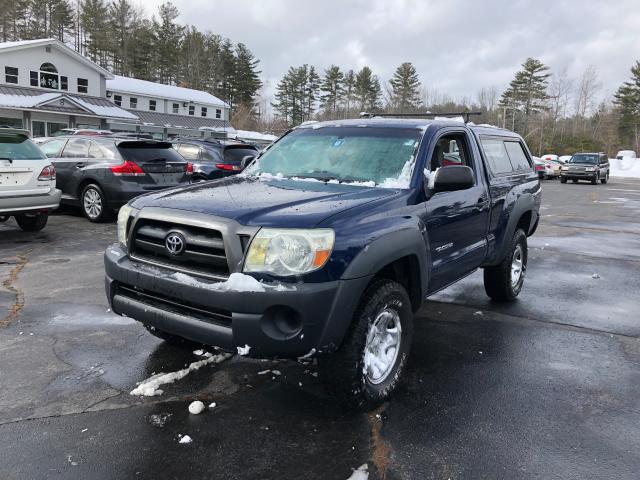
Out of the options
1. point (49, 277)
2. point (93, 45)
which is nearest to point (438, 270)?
point (49, 277)

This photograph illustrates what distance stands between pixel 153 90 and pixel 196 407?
47335 millimetres

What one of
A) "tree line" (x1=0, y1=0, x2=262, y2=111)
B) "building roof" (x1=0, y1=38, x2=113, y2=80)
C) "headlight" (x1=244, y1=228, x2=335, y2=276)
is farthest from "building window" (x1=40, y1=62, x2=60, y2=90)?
"headlight" (x1=244, y1=228, x2=335, y2=276)

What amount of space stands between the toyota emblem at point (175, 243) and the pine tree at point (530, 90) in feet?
252

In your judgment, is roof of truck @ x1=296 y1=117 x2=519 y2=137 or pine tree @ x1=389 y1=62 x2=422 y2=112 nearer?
roof of truck @ x1=296 y1=117 x2=519 y2=137

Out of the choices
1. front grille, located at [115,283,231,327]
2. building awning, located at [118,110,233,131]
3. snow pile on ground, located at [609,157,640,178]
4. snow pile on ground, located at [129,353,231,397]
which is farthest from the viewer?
snow pile on ground, located at [609,157,640,178]

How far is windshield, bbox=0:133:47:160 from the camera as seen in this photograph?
781 cm

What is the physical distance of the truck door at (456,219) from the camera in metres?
3.99

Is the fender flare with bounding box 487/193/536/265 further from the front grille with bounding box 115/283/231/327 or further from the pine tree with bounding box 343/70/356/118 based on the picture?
the pine tree with bounding box 343/70/356/118

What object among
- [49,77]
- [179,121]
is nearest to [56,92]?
[49,77]

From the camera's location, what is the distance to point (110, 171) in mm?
9781

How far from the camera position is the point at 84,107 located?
32531 mm

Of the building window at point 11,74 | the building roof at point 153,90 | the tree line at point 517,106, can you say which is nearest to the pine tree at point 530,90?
the tree line at point 517,106

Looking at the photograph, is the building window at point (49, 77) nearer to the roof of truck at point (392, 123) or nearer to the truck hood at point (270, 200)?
the roof of truck at point (392, 123)

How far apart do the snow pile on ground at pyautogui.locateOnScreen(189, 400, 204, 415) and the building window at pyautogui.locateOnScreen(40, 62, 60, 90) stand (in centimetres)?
3580
